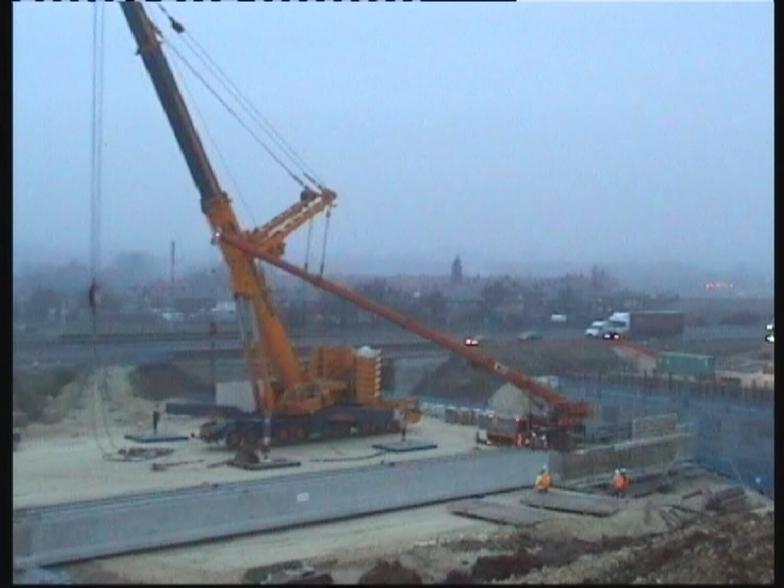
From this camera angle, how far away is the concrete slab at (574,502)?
3.98 m

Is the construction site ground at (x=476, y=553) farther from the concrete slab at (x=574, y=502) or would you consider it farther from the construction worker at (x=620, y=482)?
the construction worker at (x=620, y=482)

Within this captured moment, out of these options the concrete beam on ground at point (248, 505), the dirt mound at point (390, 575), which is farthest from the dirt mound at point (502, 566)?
the concrete beam on ground at point (248, 505)

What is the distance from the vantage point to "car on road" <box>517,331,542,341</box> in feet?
15.3

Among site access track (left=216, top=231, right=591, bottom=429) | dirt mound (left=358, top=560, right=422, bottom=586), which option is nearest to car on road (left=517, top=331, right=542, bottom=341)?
site access track (left=216, top=231, right=591, bottom=429)

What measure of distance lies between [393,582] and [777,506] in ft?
4.15

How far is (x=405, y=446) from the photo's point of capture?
429 centimetres

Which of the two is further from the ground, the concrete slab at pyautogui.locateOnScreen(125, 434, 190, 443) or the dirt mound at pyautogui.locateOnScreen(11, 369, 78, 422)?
the dirt mound at pyautogui.locateOnScreen(11, 369, 78, 422)

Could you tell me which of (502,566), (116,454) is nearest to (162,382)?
(116,454)

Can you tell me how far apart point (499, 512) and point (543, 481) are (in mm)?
322

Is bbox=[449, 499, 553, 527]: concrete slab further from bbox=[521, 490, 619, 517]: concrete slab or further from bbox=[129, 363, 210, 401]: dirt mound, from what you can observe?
bbox=[129, 363, 210, 401]: dirt mound

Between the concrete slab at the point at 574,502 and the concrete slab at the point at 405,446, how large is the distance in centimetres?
43

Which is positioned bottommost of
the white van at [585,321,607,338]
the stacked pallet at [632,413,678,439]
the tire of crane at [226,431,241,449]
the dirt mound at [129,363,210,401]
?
the tire of crane at [226,431,241,449]

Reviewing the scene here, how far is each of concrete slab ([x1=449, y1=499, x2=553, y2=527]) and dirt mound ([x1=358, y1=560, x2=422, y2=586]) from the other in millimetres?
492

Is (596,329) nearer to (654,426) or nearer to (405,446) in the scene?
(654,426)
